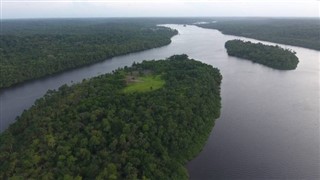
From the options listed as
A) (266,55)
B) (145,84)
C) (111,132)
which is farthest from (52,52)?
(111,132)

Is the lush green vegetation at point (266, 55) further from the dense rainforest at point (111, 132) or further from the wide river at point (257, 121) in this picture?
the dense rainforest at point (111, 132)

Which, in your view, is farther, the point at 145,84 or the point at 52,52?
the point at 52,52

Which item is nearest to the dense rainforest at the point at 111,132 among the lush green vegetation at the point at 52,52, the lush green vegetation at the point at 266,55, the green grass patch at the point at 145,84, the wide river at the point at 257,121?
the green grass patch at the point at 145,84

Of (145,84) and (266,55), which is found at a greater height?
(145,84)

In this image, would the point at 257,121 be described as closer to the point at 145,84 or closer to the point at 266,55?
the point at 145,84

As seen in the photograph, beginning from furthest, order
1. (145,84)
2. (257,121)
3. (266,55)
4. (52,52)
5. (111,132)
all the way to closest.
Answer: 1. (52,52)
2. (266,55)
3. (145,84)
4. (257,121)
5. (111,132)

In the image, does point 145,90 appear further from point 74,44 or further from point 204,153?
point 74,44

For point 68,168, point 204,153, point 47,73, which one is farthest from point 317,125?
point 47,73
